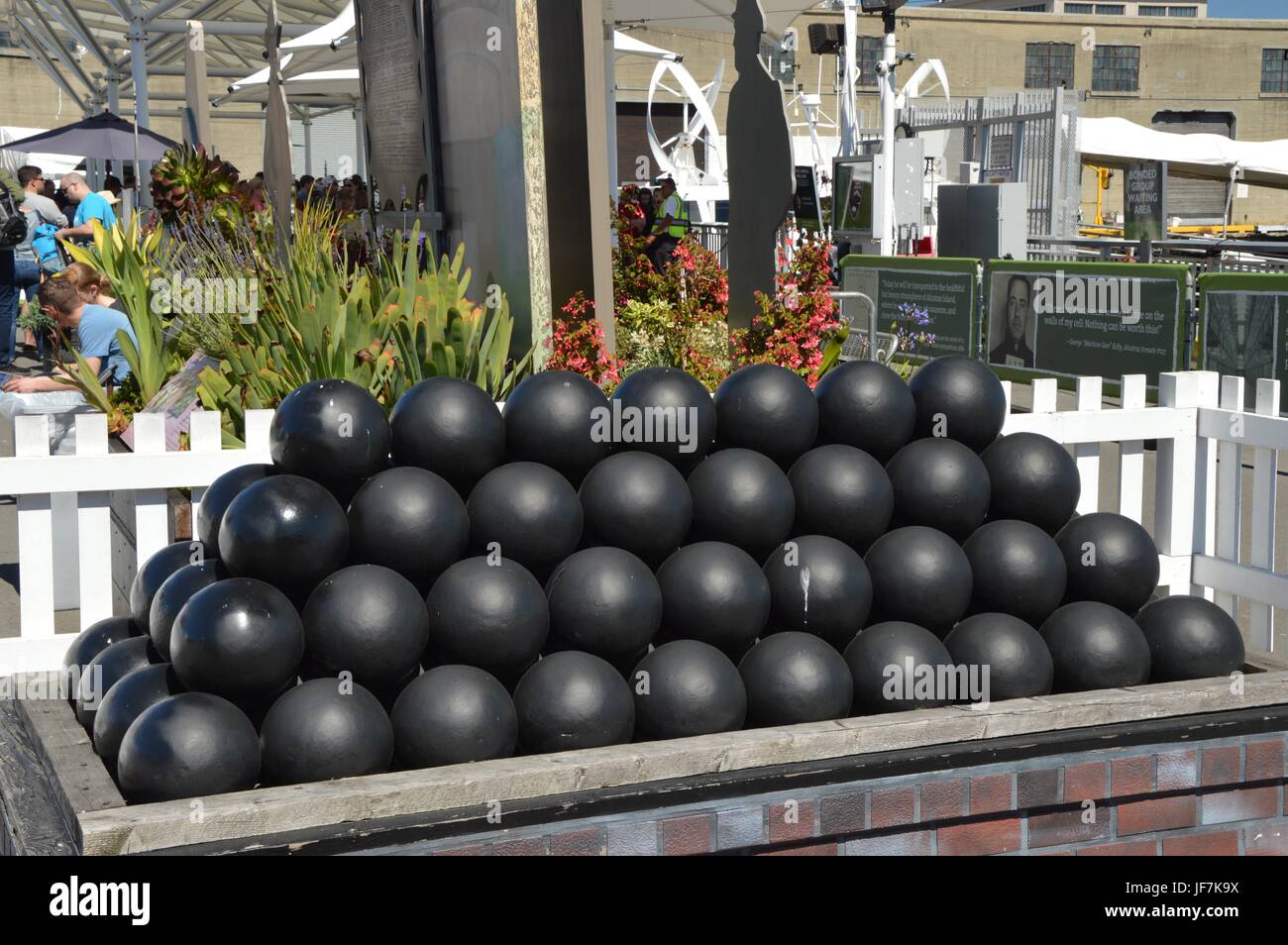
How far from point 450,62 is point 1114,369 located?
7867 millimetres

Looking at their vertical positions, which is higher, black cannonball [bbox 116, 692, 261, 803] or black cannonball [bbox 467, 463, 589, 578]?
black cannonball [bbox 467, 463, 589, 578]

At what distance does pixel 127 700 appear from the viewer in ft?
Result: 11.5

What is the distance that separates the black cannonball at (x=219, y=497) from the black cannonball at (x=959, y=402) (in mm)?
1853

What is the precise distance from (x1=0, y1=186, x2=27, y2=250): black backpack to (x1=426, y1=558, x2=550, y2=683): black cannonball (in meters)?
11.6

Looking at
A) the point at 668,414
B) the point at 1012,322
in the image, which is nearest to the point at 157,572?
the point at 668,414

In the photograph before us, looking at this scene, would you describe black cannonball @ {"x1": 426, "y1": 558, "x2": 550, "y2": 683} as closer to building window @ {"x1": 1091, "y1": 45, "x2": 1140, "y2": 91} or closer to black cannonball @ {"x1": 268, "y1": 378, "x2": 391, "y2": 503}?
black cannonball @ {"x1": 268, "y1": 378, "x2": 391, "y2": 503}

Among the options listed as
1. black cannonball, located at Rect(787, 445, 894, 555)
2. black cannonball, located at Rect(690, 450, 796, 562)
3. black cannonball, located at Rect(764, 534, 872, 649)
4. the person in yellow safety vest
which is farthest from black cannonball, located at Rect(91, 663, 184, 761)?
the person in yellow safety vest

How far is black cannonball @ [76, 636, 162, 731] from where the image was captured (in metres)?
3.80

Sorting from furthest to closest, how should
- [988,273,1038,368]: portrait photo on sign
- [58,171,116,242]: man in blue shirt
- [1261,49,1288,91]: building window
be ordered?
[1261,49,1288,91]: building window, [58,171,116,242]: man in blue shirt, [988,273,1038,368]: portrait photo on sign

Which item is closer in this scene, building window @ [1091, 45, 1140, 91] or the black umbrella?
the black umbrella

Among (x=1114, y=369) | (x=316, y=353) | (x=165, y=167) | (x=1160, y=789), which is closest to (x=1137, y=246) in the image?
(x=1114, y=369)

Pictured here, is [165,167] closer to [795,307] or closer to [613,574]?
[795,307]
